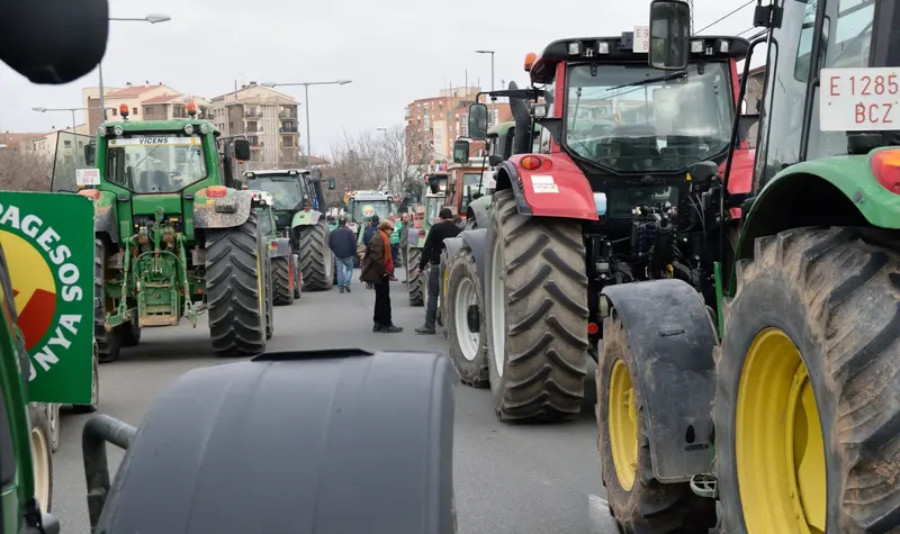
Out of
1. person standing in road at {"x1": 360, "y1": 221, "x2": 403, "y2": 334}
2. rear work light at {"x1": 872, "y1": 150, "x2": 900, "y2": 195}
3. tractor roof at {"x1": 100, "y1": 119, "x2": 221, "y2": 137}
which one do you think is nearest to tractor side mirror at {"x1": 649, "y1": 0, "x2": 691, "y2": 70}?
rear work light at {"x1": 872, "y1": 150, "x2": 900, "y2": 195}

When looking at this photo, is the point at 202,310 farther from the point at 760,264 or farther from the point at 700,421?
the point at 760,264

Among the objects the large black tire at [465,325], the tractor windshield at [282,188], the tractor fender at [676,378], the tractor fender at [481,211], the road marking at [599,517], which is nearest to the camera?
the tractor fender at [676,378]

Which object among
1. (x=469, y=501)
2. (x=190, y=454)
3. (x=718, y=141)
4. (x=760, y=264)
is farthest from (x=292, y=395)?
(x=718, y=141)

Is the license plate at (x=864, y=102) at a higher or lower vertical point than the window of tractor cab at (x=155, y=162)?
higher

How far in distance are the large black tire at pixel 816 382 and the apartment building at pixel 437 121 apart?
2554 inches

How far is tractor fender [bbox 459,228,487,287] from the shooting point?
29.5 ft

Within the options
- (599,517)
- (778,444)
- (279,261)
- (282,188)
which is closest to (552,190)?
(599,517)

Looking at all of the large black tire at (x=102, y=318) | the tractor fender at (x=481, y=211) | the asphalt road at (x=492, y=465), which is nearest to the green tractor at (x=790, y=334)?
the asphalt road at (x=492, y=465)

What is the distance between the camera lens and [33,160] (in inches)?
952

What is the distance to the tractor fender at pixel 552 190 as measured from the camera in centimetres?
745

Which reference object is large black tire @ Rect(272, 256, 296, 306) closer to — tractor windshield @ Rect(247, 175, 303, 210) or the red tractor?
tractor windshield @ Rect(247, 175, 303, 210)

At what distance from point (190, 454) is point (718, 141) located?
6500 mm

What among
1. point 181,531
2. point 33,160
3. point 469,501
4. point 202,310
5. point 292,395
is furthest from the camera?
point 33,160

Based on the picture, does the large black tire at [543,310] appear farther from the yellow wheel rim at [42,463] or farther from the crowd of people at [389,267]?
the crowd of people at [389,267]
